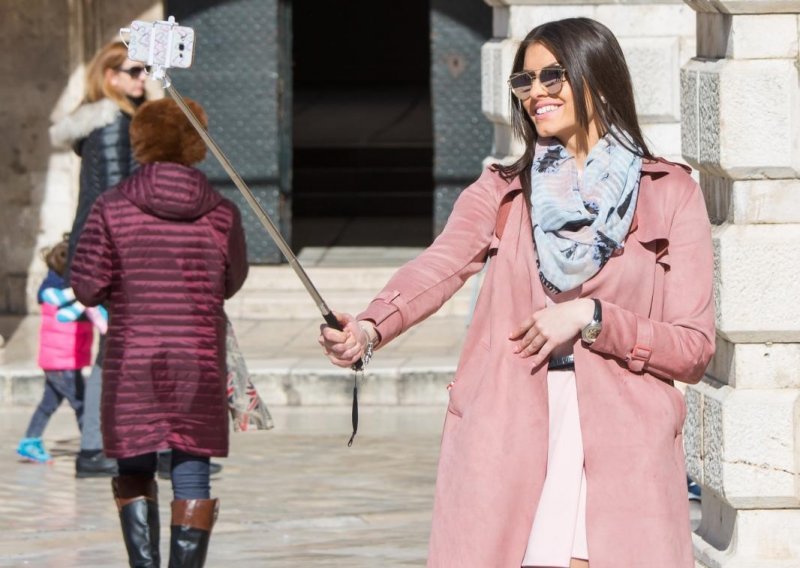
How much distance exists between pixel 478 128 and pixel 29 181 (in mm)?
2802

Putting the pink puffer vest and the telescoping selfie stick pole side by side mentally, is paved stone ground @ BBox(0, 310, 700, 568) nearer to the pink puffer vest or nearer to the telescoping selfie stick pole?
the pink puffer vest

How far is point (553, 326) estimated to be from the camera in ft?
14.0

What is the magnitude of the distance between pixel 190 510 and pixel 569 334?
3036mm

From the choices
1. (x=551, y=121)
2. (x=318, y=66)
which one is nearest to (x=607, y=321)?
(x=551, y=121)

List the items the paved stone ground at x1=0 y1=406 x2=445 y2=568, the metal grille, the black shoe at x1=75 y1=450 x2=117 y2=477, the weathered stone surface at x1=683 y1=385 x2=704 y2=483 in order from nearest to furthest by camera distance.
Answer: the weathered stone surface at x1=683 y1=385 x2=704 y2=483 < the paved stone ground at x1=0 y1=406 x2=445 y2=568 < the black shoe at x1=75 y1=450 x2=117 y2=477 < the metal grille

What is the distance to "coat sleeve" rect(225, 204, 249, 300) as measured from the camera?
24.0 ft

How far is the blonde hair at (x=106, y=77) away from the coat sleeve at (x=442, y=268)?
15.6 ft

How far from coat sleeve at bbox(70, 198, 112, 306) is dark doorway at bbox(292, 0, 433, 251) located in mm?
9705

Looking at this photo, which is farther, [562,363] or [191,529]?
[191,529]

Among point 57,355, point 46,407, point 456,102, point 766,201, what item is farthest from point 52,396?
point 456,102

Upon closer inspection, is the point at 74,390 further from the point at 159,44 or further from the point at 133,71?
the point at 159,44

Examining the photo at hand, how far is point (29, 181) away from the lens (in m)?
14.7

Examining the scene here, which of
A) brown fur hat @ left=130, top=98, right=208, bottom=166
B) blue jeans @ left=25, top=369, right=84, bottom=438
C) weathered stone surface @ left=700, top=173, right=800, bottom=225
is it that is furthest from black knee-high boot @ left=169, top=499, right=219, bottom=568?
blue jeans @ left=25, top=369, right=84, bottom=438

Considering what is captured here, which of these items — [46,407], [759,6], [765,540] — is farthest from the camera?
[46,407]
